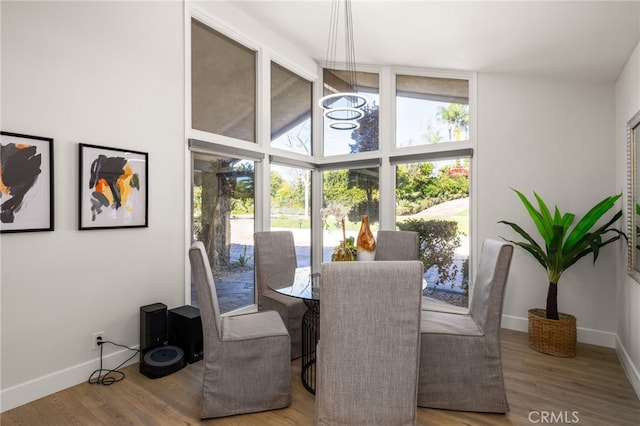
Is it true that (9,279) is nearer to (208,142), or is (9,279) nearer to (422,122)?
(208,142)

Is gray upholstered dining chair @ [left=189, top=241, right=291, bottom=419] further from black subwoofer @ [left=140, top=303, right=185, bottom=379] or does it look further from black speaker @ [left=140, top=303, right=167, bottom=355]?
black speaker @ [left=140, top=303, right=167, bottom=355]

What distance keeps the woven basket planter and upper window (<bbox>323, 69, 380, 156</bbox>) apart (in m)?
2.66

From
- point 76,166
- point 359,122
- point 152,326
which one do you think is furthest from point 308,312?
point 359,122

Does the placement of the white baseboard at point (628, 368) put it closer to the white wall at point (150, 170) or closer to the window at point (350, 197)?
→ the white wall at point (150, 170)

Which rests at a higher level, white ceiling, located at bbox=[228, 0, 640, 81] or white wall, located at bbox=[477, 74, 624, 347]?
white ceiling, located at bbox=[228, 0, 640, 81]

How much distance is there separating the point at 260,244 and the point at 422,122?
8.25ft

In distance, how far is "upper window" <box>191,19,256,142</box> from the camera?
3336 millimetres

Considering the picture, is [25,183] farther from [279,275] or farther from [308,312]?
[308,312]

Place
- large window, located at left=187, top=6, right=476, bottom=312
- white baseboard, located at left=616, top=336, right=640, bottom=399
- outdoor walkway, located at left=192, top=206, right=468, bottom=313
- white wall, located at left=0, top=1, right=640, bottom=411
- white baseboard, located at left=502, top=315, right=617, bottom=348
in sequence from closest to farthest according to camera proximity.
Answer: white wall, located at left=0, top=1, right=640, bottom=411, white baseboard, located at left=616, top=336, right=640, bottom=399, white baseboard, located at left=502, top=315, right=617, bottom=348, large window, located at left=187, top=6, right=476, bottom=312, outdoor walkway, located at left=192, top=206, right=468, bottom=313

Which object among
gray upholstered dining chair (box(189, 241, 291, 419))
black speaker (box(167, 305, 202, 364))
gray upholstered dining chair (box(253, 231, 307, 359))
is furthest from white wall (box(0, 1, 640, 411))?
gray upholstered dining chair (box(189, 241, 291, 419))

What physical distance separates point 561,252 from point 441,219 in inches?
51.5

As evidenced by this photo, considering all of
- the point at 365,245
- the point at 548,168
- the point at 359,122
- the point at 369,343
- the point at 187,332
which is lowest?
the point at 187,332

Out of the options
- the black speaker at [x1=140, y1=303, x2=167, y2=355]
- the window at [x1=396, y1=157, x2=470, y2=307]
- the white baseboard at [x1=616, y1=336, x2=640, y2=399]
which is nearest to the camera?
the white baseboard at [x1=616, y1=336, x2=640, y2=399]

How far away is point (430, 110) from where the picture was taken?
415 cm
